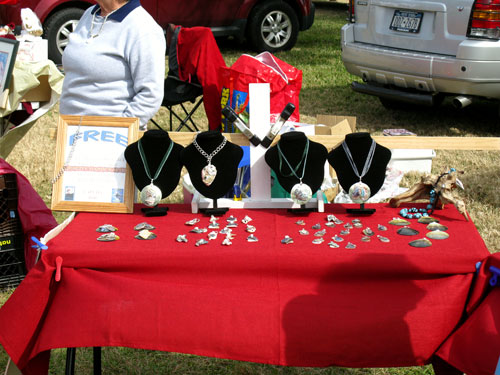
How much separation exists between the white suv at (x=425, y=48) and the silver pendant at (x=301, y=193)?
3660 millimetres

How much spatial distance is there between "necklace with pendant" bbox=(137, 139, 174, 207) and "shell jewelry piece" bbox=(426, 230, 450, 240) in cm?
92

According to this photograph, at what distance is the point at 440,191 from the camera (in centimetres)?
229

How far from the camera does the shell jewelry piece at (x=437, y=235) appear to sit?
2107 millimetres

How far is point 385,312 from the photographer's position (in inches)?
75.5

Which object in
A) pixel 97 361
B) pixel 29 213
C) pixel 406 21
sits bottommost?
pixel 97 361

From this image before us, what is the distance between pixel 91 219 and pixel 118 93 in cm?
80

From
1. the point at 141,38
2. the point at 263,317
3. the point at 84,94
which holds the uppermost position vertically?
the point at 141,38

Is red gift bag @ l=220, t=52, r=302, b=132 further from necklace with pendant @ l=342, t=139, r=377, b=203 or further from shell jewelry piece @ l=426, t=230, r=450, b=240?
shell jewelry piece @ l=426, t=230, r=450, b=240

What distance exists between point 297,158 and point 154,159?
1.65 feet

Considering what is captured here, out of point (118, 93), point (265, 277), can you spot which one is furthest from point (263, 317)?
point (118, 93)

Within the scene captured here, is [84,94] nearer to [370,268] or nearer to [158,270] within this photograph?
[158,270]

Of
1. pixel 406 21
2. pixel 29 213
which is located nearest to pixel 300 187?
pixel 29 213

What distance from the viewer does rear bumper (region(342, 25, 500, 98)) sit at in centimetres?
546

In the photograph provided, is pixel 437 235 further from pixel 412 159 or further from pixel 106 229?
pixel 412 159
